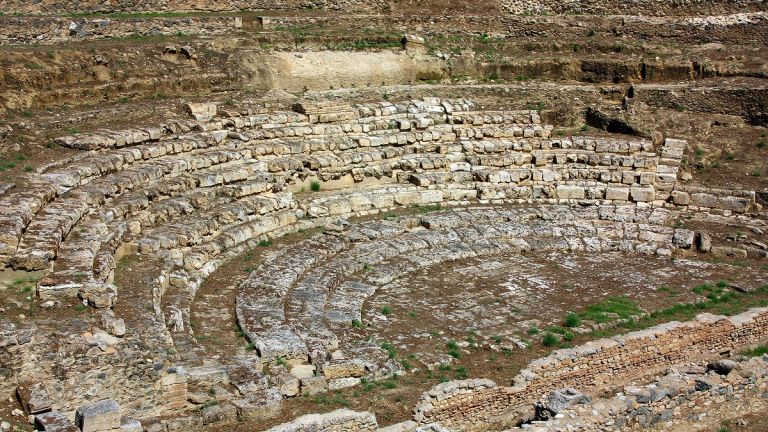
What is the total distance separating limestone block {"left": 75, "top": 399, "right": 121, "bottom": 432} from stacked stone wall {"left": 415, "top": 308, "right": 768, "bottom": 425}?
17.2 feet

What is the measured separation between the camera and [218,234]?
75.1 feet

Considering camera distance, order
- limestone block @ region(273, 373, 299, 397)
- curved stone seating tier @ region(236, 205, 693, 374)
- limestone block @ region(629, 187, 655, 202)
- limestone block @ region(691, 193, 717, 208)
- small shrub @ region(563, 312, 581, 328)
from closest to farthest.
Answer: limestone block @ region(273, 373, 299, 397) < curved stone seating tier @ region(236, 205, 693, 374) < small shrub @ region(563, 312, 581, 328) < limestone block @ region(691, 193, 717, 208) < limestone block @ region(629, 187, 655, 202)

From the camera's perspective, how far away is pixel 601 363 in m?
18.7

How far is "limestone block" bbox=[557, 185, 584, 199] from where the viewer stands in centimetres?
2853

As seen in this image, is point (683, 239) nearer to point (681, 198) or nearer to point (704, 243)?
point (704, 243)

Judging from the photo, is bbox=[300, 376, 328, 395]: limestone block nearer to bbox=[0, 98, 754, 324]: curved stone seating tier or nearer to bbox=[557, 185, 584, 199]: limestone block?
bbox=[0, 98, 754, 324]: curved stone seating tier

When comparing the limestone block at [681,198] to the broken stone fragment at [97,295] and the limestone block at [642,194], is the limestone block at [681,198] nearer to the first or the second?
the limestone block at [642,194]

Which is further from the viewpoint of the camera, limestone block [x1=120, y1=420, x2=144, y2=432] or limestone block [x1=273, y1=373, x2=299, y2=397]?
limestone block [x1=273, y1=373, x2=299, y2=397]

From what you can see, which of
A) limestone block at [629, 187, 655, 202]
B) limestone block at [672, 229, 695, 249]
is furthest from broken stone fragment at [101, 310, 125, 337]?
limestone block at [629, 187, 655, 202]

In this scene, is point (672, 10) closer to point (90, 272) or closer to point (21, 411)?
point (90, 272)

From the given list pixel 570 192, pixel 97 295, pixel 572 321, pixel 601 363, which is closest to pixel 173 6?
pixel 570 192

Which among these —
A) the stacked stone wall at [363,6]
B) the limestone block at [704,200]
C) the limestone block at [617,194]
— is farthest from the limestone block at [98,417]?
the stacked stone wall at [363,6]

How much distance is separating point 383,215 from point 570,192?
614cm

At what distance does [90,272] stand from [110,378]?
3.14 meters
